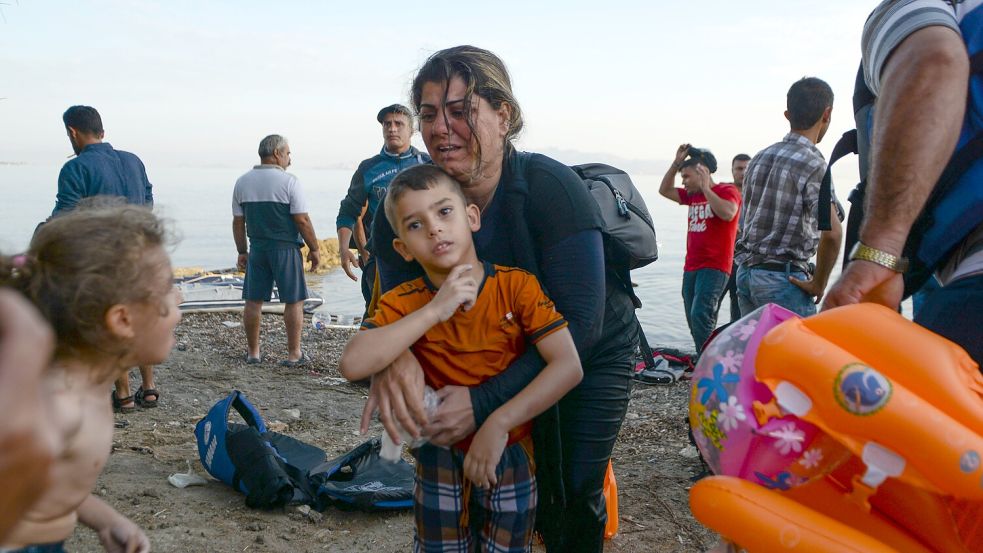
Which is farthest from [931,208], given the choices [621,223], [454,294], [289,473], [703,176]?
[703,176]

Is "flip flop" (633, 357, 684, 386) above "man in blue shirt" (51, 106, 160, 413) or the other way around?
the other way around

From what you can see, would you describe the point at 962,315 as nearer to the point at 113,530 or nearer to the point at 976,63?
the point at 976,63

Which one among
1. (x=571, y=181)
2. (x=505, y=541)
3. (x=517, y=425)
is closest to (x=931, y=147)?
(x=571, y=181)

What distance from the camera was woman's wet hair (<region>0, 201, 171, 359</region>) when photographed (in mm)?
1605

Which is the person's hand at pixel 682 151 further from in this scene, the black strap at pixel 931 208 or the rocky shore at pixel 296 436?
the black strap at pixel 931 208

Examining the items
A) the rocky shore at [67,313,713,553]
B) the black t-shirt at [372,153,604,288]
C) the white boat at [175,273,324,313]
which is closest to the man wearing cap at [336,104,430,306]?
the rocky shore at [67,313,713,553]

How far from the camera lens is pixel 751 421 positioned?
1.68 m

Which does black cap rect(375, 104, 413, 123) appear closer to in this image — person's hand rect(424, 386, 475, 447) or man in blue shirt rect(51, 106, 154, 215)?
man in blue shirt rect(51, 106, 154, 215)

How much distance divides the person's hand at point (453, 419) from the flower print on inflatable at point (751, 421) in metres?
0.64

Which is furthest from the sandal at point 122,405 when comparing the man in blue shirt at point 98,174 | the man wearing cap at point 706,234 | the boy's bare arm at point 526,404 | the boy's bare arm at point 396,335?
the man wearing cap at point 706,234

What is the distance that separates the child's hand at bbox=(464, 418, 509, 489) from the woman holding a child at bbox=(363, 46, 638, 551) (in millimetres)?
52

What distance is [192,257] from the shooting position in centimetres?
1903

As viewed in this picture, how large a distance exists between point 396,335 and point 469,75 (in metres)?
0.86

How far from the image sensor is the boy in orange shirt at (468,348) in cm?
219
